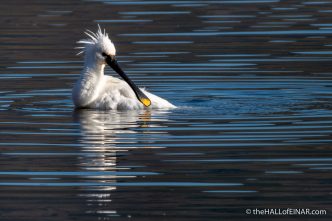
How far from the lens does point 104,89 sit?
18297 mm

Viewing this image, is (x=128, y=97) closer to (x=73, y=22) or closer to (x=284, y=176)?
(x=284, y=176)

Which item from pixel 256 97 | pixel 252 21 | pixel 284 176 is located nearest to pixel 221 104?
pixel 256 97

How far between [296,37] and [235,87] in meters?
6.28

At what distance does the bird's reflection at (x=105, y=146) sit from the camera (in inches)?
466

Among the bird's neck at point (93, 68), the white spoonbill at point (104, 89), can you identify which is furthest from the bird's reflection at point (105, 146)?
the bird's neck at point (93, 68)

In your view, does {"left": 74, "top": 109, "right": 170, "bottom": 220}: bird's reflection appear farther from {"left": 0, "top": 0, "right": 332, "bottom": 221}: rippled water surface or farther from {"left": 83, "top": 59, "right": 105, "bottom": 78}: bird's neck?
{"left": 83, "top": 59, "right": 105, "bottom": 78}: bird's neck

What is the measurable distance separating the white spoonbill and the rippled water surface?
9.3 inches

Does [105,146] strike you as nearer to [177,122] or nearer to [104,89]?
[177,122]

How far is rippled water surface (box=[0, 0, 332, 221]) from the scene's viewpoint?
11.7 metres

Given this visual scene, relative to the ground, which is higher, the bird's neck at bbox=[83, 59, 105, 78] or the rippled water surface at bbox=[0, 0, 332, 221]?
the bird's neck at bbox=[83, 59, 105, 78]

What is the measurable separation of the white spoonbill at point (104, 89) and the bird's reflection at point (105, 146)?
0.53 feet

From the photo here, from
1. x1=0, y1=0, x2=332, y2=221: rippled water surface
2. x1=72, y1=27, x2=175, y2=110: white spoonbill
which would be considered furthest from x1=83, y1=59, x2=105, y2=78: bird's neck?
x1=0, y1=0, x2=332, y2=221: rippled water surface

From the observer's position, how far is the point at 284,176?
12.5 meters

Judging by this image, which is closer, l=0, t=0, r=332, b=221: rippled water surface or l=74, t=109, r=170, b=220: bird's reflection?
l=0, t=0, r=332, b=221: rippled water surface
